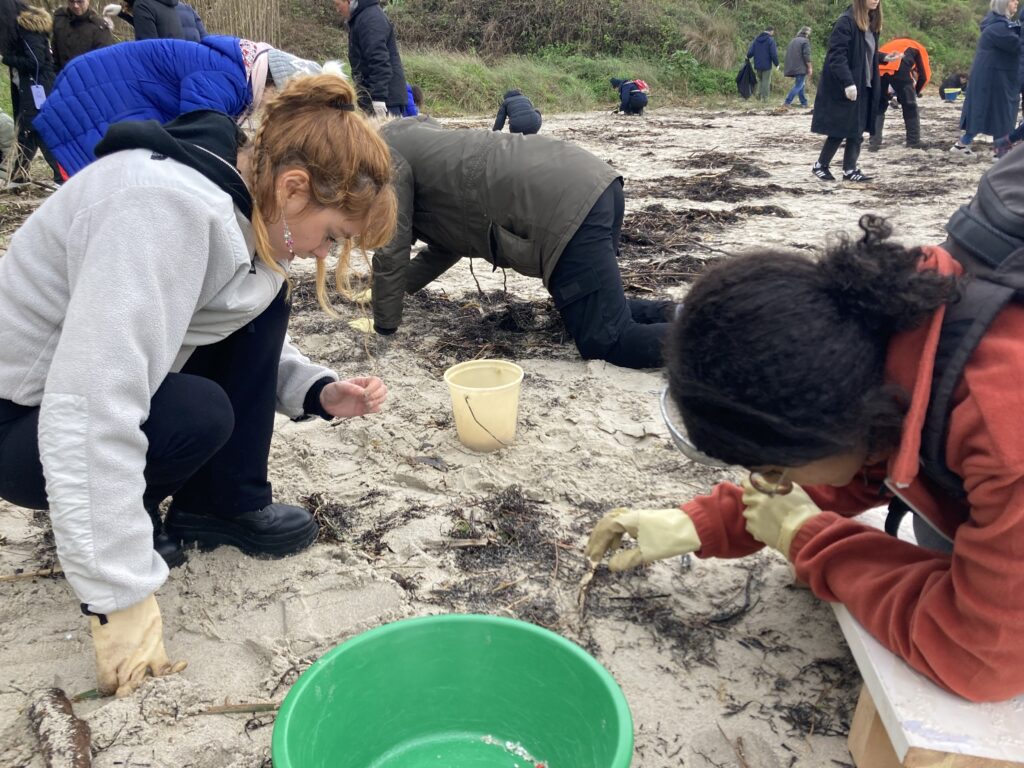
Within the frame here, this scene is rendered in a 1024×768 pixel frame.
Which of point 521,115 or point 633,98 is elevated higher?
point 521,115

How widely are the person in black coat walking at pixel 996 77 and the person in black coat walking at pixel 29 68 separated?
27.1ft

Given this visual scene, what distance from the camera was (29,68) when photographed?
632 cm

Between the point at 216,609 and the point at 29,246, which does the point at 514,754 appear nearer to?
the point at 216,609

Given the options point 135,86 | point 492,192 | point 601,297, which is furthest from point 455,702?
point 135,86

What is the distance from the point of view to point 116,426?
1.28 m

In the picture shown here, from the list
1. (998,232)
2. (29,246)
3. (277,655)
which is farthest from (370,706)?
(998,232)

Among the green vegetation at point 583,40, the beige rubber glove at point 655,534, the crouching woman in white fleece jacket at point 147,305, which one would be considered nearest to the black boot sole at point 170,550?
the crouching woman in white fleece jacket at point 147,305

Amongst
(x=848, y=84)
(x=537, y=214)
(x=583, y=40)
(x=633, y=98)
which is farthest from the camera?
(x=583, y=40)

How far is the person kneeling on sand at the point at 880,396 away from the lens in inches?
42.2

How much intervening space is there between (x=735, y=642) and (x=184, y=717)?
1102mm

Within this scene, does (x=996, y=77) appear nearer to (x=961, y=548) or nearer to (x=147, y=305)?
(x=961, y=548)

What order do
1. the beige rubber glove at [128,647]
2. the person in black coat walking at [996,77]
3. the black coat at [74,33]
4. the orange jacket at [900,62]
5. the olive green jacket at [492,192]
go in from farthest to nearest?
1. the orange jacket at [900,62]
2. the person in black coat walking at [996,77]
3. the black coat at [74,33]
4. the olive green jacket at [492,192]
5. the beige rubber glove at [128,647]

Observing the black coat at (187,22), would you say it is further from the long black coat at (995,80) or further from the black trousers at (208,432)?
the long black coat at (995,80)

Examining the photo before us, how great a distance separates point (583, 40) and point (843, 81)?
14722 millimetres
